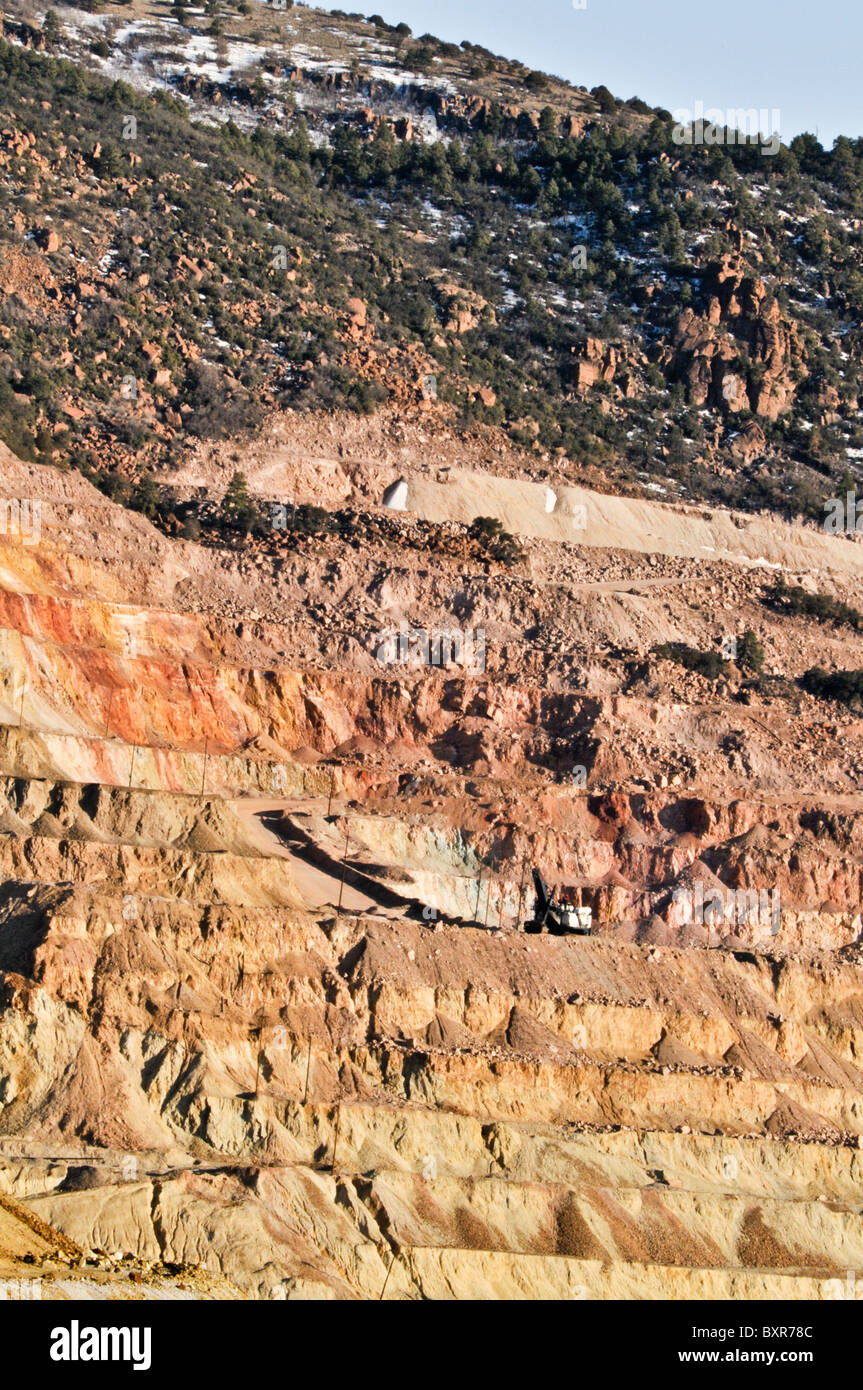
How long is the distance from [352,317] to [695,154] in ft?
104

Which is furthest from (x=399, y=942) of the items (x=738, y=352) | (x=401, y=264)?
(x=401, y=264)

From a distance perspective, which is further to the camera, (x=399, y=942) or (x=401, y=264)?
(x=401, y=264)

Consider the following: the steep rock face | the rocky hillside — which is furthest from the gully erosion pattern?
the steep rock face

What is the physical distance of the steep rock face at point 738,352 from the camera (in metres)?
94.6

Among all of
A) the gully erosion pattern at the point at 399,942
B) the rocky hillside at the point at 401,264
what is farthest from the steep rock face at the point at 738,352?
the gully erosion pattern at the point at 399,942

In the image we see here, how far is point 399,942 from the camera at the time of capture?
158 feet

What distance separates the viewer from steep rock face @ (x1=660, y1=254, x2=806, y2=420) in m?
94.6

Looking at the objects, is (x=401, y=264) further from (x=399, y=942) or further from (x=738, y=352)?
(x=399, y=942)

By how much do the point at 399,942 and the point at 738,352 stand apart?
5322 cm

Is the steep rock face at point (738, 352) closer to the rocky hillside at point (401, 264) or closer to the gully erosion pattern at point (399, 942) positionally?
the rocky hillside at point (401, 264)

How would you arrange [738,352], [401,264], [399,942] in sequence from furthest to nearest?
[401,264] < [738,352] < [399,942]

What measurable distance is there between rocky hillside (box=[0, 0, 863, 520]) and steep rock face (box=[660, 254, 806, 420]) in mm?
136

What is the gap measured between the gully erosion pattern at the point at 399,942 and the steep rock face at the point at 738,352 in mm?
21864

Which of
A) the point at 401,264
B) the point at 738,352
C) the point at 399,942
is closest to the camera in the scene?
the point at 399,942
